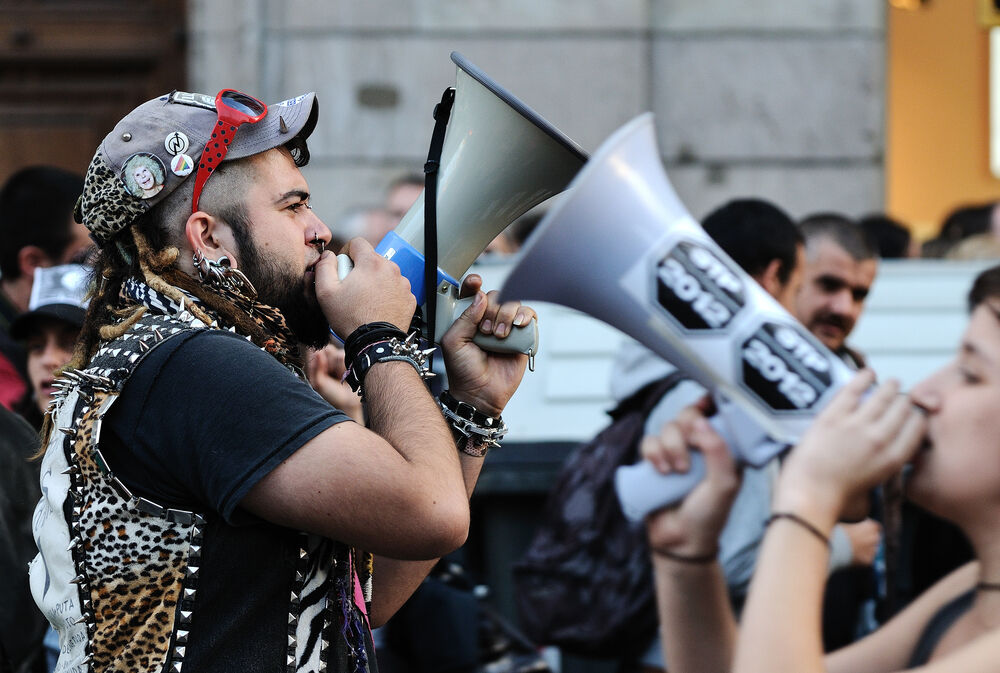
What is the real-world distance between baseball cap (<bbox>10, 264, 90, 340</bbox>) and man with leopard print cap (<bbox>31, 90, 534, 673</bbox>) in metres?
1.19

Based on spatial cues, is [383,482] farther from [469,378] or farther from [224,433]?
[469,378]

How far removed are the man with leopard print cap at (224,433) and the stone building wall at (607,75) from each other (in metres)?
4.85

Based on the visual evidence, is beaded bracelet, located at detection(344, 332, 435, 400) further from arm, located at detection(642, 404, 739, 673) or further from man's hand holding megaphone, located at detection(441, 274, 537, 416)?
arm, located at detection(642, 404, 739, 673)

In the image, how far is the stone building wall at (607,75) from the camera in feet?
22.9

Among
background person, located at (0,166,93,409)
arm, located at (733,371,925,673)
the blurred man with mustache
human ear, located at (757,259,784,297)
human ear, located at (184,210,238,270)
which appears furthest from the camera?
the blurred man with mustache

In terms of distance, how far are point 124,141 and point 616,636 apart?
196 centimetres

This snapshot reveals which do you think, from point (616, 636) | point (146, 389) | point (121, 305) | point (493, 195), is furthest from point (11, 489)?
point (616, 636)

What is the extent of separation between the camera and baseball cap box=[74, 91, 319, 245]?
2072mm

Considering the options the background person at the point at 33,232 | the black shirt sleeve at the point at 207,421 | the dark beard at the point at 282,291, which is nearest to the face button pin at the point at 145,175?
the dark beard at the point at 282,291

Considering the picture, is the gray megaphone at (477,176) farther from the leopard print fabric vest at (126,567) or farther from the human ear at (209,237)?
the leopard print fabric vest at (126,567)

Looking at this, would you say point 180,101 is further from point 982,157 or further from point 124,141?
point 982,157

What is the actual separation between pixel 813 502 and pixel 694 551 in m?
0.31

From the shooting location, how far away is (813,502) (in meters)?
1.71

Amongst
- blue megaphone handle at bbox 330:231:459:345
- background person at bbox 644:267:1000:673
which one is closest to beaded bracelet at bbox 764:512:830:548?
background person at bbox 644:267:1000:673
